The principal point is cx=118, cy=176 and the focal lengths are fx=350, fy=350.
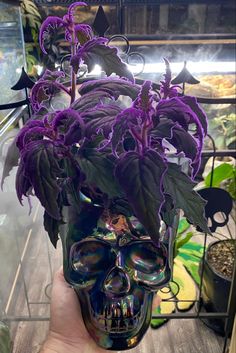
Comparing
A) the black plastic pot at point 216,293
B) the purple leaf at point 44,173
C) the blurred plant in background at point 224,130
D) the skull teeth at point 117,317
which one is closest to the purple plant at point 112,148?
the purple leaf at point 44,173

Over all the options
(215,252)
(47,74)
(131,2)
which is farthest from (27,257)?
(47,74)

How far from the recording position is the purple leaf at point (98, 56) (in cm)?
41

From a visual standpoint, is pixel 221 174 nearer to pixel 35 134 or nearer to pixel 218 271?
pixel 218 271

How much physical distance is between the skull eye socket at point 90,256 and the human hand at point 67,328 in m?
0.12

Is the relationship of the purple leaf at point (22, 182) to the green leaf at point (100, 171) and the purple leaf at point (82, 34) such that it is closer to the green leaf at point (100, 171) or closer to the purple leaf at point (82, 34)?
the green leaf at point (100, 171)

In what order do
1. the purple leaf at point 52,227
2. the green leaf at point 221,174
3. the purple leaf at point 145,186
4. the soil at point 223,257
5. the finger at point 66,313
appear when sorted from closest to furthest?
1. the purple leaf at point 145,186
2. the purple leaf at point 52,227
3. the finger at point 66,313
4. the green leaf at point 221,174
5. the soil at point 223,257

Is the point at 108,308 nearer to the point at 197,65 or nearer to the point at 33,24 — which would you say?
the point at 33,24

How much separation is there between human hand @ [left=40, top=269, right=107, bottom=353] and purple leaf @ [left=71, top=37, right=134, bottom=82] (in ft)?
1.21

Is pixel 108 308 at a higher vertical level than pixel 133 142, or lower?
lower

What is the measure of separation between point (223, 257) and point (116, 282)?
111 centimetres

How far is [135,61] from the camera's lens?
0.84 m

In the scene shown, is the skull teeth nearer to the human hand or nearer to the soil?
the human hand

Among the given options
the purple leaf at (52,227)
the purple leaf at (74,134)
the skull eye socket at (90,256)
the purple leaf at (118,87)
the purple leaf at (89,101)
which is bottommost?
the skull eye socket at (90,256)

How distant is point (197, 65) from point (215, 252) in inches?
32.5
